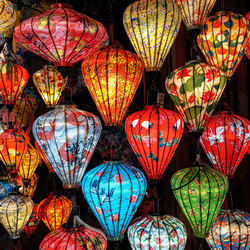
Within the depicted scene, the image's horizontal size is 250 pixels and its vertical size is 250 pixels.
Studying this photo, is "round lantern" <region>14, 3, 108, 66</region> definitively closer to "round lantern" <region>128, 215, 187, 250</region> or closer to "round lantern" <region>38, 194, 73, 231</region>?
"round lantern" <region>128, 215, 187, 250</region>

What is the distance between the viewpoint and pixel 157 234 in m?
1.28

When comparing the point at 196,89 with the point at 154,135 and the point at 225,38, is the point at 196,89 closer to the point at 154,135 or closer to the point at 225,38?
the point at 154,135

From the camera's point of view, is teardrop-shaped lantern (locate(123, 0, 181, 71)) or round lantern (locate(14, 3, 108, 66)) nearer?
round lantern (locate(14, 3, 108, 66))

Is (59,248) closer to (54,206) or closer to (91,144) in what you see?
(91,144)

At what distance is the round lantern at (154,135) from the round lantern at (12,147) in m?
0.70

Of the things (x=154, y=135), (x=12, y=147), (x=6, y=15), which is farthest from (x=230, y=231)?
(x=6, y=15)

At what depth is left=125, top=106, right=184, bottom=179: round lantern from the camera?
126cm

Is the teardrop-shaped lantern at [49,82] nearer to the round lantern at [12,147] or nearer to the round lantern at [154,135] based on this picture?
the round lantern at [12,147]

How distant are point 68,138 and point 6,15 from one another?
28.5 inches

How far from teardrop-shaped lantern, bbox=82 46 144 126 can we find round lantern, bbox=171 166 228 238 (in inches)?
16.5

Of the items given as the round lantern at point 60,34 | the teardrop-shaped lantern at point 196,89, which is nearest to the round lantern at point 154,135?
the teardrop-shaped lantern at point 196,89

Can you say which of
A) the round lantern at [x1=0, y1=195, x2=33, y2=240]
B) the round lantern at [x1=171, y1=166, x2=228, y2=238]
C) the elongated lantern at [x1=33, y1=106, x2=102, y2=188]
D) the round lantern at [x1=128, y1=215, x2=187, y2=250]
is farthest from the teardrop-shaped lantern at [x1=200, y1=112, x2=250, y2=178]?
the round lantern at [x1=0, y1=195, x2=33, y2=240]

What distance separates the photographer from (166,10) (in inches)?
49.1

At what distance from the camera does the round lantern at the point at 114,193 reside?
1155 mm
